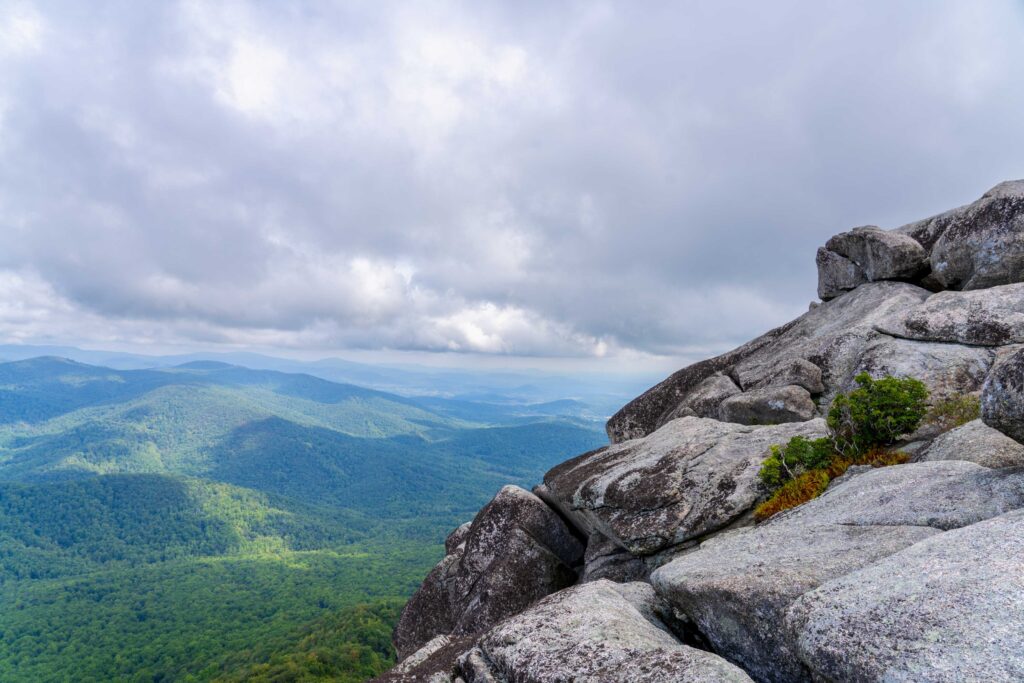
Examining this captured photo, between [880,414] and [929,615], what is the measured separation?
10.0m

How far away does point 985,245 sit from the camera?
21.7 meters

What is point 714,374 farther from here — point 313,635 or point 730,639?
point 313,635

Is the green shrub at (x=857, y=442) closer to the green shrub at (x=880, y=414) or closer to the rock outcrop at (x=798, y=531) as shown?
the green shrub at (x=880, y=414)

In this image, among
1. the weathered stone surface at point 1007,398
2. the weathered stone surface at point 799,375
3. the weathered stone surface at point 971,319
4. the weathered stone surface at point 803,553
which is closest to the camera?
the weathered stone surface at point 803,553

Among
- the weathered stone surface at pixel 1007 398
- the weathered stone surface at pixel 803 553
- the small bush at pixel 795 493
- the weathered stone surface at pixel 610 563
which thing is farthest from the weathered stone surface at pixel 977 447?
the weathered stone surface at pixel 610 563

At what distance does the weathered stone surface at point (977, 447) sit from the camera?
10664mm

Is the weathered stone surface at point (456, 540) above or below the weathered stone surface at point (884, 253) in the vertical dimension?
below

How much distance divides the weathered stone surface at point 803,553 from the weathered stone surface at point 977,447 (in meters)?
1.10

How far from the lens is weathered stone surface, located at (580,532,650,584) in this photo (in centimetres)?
1595

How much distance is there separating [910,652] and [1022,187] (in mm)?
27139

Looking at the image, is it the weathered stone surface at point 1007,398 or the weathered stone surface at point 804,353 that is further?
the weathered stone surface at point 804,353

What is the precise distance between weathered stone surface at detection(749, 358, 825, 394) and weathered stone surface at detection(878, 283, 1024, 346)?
329cm

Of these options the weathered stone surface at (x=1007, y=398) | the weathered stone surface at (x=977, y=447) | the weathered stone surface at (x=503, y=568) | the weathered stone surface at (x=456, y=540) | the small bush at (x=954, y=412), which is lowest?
the weathered stone surface at (x=456, y=540)

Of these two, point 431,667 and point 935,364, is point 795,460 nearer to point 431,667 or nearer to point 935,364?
point 935,364
